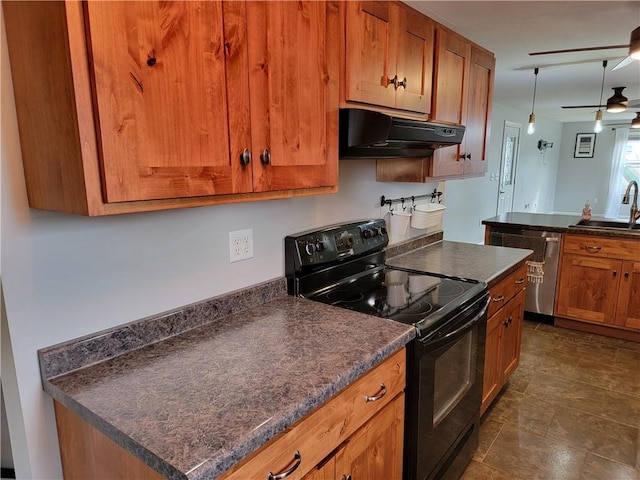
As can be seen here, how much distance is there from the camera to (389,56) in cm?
179

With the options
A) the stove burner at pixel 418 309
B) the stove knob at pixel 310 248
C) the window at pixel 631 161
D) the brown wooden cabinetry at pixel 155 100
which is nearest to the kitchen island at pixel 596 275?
the stove burner at pixel 418 309

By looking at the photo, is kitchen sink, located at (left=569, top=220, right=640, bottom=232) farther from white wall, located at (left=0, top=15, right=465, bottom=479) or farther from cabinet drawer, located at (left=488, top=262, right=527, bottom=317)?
white wall, located at (left=0, top=15, right=465, bottom=479)

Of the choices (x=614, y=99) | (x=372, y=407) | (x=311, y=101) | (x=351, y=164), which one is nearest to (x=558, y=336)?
(x=614, y=99)

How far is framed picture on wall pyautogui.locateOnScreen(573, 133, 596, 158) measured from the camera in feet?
31.0

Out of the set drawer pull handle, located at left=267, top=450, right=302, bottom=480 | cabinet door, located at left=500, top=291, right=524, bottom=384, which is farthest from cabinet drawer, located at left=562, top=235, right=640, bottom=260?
drawer pull handle, located at left=267, top=450, right=302, bottom=480

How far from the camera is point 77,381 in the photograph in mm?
1115

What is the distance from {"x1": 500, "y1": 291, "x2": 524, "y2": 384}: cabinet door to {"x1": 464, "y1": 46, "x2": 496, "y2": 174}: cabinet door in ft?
2.84

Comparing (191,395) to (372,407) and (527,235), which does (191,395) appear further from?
(527,235)

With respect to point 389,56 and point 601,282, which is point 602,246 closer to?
point 601,282

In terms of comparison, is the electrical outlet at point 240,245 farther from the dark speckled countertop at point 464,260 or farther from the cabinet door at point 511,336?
the cabinet door at point 511,336

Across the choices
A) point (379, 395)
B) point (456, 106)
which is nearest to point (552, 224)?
point (456, 106)

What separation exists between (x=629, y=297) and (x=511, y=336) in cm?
155

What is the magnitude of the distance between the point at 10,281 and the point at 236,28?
0.86 meters

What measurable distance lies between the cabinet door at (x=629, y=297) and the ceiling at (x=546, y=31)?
155cm
